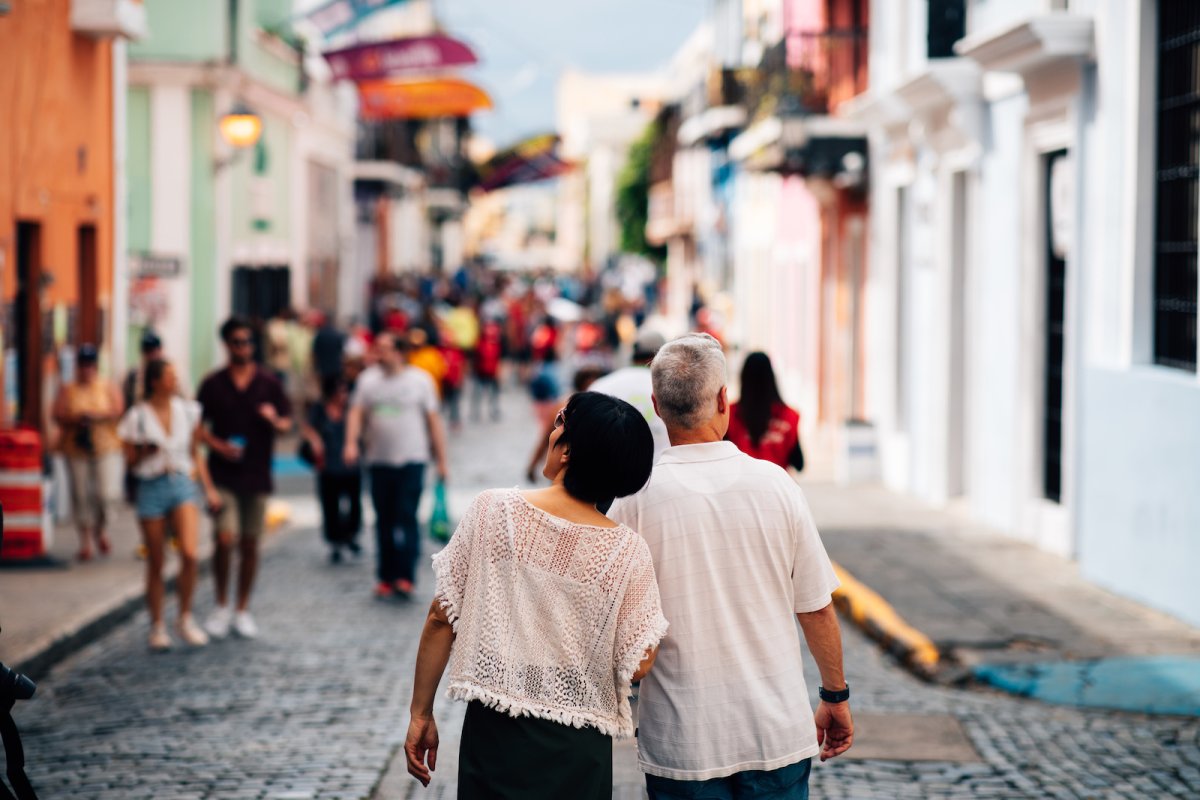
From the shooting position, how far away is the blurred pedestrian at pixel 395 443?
11555 mm

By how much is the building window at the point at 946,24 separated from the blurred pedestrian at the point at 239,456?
332 inches

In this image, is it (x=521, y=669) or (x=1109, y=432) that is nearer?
(x=521, y=669)

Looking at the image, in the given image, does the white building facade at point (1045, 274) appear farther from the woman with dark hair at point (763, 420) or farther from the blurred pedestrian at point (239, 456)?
the blurred pedestrian at point (239, 456)

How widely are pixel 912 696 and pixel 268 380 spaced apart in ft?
13.9

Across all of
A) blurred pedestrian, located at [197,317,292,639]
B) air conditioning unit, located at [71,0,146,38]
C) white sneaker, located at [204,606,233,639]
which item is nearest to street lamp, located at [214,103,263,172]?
air conditioning unit, located at [71,0,146,38]

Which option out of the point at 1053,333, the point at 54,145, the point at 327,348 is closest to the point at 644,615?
the point at 1053,333

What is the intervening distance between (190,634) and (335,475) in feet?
11.5

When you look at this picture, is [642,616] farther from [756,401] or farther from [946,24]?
[946,24]

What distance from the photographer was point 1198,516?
9883 mm

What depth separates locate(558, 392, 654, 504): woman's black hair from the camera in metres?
4.02

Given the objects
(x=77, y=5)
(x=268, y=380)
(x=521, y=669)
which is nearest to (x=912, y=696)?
(x=268, y=380)

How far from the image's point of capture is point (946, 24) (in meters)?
16.4

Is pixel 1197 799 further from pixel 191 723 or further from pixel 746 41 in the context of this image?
pixel 746 41

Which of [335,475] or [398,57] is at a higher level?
[398,57]
